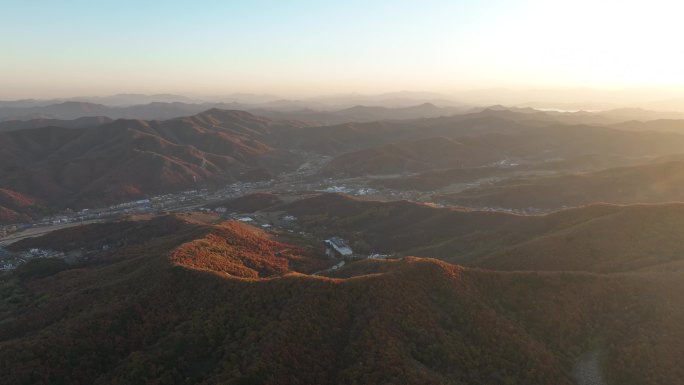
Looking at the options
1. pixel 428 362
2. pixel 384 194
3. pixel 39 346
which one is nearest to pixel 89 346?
pixel 39 346

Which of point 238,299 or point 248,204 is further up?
→ point 238,299

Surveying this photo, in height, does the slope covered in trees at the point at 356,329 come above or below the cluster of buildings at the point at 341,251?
above

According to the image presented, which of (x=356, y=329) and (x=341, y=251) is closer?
(x=356, y=329)

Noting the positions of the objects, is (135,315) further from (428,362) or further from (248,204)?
(248,204)

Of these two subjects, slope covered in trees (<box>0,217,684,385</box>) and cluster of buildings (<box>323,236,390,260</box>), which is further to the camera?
cluster of buildings (<box>323,236,390,260</box>)

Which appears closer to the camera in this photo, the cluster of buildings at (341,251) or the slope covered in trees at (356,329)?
the slope covered in trees at (356,329)

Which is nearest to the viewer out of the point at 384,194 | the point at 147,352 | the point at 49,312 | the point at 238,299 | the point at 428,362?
the point at 428,362

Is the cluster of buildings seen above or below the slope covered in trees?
below

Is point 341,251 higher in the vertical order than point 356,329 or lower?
lower

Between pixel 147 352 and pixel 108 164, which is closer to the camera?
pixel 147 352

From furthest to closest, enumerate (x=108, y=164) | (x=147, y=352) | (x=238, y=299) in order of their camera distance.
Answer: (x=108, y=164)
(x=238, y=299)
(x=147, y=352)
